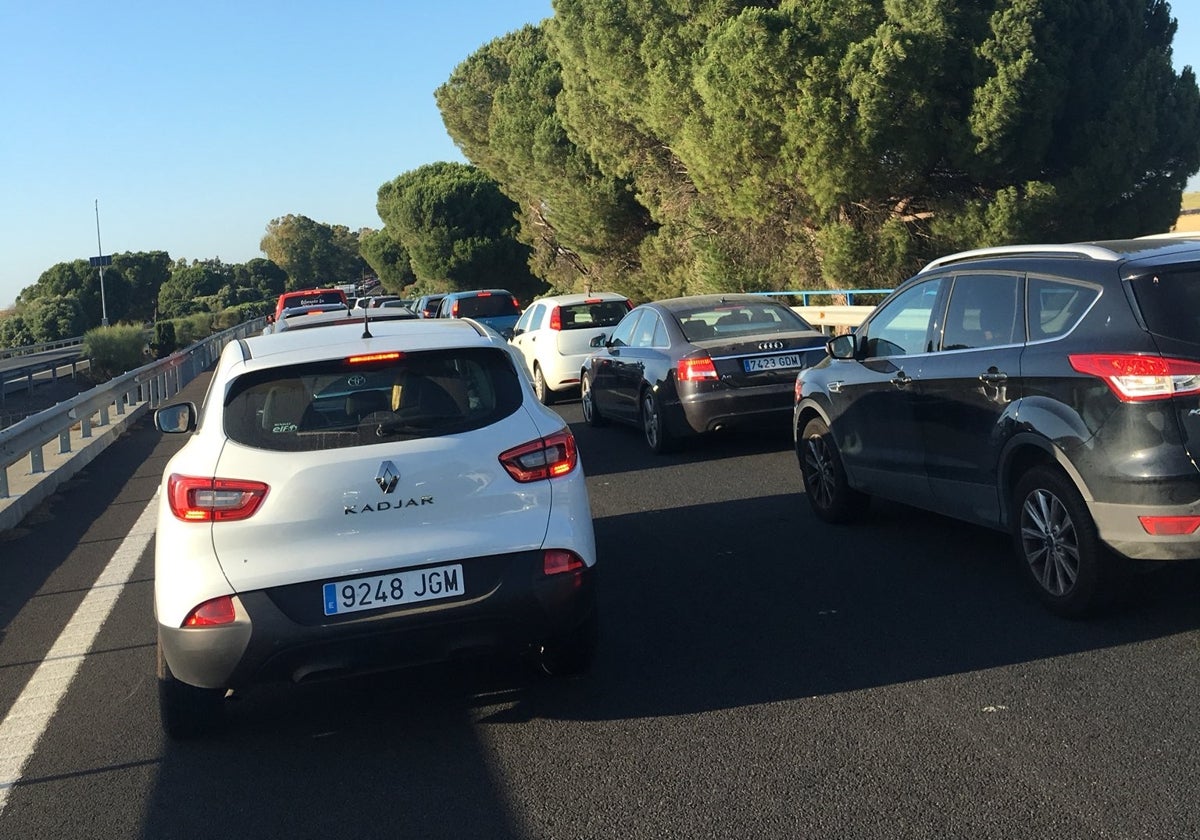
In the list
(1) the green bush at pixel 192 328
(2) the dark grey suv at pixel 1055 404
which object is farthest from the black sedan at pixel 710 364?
(1) the green bush at pixel 192 328

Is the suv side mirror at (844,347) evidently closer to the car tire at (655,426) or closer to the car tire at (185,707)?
the car tire at (655,426)

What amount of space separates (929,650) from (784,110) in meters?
21.7

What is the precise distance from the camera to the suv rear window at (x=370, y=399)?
4.79 m

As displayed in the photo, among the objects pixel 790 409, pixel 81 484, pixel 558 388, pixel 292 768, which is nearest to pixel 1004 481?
pixel 292 768

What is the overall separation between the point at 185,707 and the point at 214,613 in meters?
0.55

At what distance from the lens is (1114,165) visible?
2459cm

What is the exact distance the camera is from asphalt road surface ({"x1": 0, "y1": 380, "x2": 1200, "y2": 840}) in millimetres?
3932

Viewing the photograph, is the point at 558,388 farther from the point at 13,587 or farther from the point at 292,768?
the point at 292,768

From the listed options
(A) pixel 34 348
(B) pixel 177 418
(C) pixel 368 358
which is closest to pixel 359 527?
(C) pixel 368 358

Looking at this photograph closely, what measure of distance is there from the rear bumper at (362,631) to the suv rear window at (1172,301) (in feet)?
8.92

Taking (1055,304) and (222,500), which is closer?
(222,500)

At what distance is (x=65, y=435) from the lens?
47.3 feet

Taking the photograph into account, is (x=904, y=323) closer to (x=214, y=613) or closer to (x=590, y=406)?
(x=214, y=613)

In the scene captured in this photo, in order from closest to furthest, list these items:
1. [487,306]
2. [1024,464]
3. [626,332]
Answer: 1. [1024,464]
2. [626,332]
3. [487,306]
